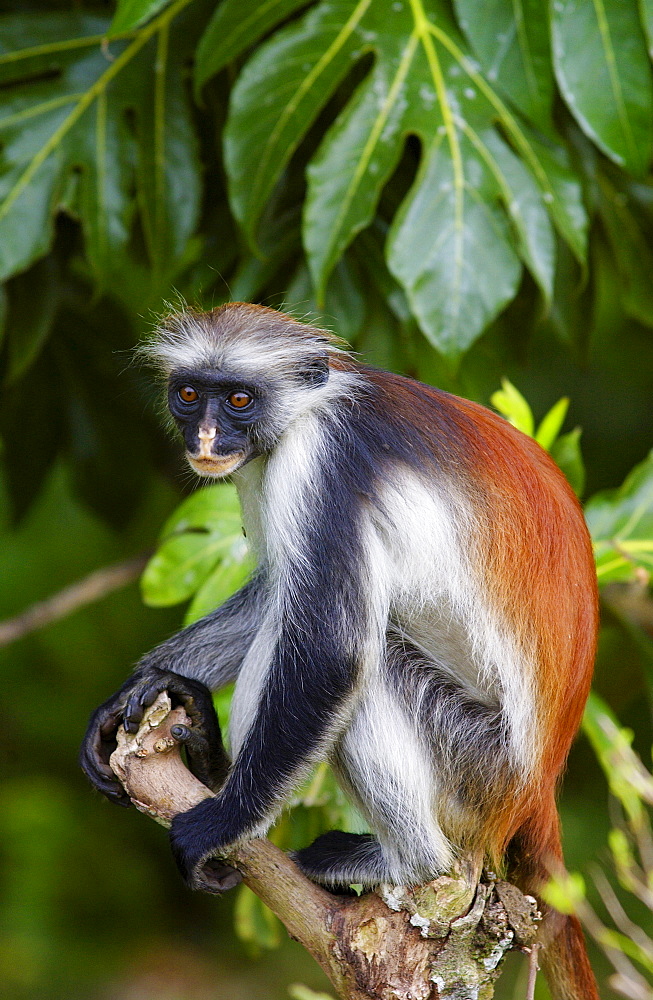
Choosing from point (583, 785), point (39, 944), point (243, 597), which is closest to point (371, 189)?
point (243, 597)

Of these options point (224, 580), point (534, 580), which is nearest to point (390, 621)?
point (534, 580)

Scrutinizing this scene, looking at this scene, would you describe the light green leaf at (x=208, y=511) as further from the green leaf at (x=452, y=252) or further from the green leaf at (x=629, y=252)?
the green leaf at (x=629, y=252)

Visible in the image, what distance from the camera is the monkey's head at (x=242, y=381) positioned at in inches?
119

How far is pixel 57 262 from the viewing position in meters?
5.31

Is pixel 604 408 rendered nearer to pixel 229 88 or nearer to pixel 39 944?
pixel 229 88

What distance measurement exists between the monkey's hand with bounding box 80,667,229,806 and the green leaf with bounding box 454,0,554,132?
8.57 ft

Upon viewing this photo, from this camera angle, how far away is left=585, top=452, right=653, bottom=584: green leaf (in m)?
4.42

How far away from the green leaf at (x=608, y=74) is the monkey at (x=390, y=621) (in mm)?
1489

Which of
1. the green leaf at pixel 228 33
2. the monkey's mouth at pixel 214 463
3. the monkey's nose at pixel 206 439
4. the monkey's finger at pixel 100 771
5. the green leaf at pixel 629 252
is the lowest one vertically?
the monkey's finger at pixel 100 771

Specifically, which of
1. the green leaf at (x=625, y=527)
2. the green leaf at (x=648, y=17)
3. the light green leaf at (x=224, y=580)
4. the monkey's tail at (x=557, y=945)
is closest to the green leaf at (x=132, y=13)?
the green leaf at (x=648, y=17)

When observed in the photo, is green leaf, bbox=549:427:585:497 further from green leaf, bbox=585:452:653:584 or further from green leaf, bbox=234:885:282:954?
green leaf, bbox=234:885:282:954

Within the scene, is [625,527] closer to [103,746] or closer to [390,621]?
[390,621]

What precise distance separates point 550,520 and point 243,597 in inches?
47.2

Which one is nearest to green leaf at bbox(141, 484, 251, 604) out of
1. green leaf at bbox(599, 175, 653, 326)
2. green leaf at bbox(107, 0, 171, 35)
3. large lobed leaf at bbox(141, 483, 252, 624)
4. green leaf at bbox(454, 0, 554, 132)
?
large lobed leaf at bbox(141, 483, 252, 624)
